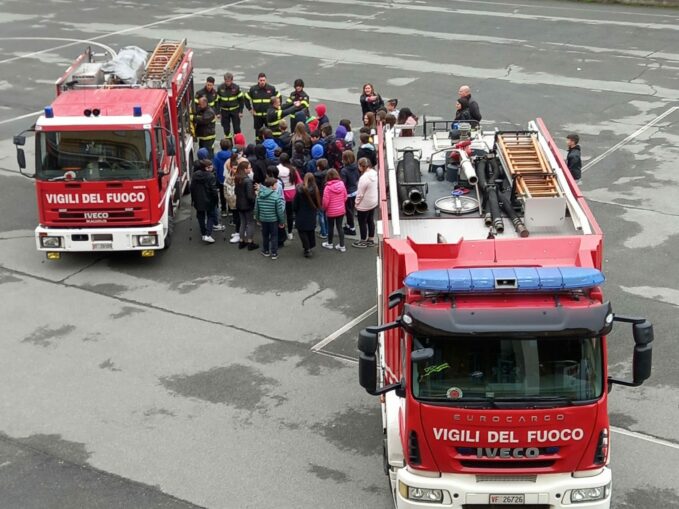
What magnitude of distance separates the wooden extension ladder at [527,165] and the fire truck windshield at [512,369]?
111 inches

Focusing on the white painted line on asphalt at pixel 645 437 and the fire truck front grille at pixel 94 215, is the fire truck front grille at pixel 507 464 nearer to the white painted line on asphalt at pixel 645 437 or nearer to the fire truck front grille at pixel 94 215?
the white painted line on asphalt at pixel 645 437

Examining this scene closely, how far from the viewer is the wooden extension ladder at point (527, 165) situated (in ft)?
37.4

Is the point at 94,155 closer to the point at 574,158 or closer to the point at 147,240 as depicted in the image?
the point at 147,240

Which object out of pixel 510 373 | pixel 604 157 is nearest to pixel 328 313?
pixel 510 373

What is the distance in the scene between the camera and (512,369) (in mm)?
8672

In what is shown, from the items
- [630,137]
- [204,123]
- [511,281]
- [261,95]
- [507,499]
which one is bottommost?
[507,499]

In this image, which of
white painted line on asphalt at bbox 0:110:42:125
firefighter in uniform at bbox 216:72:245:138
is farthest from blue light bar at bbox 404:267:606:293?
white painted line on asphalt at bbox 0:110:42:125

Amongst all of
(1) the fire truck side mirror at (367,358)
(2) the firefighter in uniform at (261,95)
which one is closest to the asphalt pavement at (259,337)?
(1) the fire truck side mirror at (367,358)

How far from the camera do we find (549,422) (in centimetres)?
859

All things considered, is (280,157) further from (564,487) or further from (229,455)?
(564,487)

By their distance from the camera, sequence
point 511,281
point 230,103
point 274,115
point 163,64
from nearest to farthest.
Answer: point 511,281
point 163,64
point 274,115
point 230,103

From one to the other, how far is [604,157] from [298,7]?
787 inches

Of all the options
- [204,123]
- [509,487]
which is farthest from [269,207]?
[509,487]

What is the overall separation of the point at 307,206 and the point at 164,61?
520 cm
